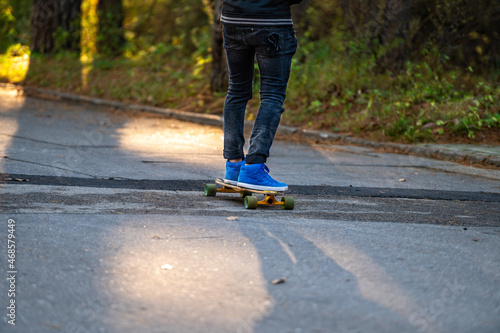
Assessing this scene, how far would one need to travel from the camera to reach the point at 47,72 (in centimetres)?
1797

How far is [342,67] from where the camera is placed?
1243cm

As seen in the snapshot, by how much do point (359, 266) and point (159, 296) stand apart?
1.04m

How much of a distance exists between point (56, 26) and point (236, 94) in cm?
1583

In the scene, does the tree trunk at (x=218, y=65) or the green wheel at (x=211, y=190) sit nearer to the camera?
the green wheel at (x=211, y=190)

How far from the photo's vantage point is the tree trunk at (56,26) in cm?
1934

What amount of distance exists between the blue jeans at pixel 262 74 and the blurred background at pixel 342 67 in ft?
16.5

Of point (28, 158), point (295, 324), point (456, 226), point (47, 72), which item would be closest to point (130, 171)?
point (28, 158)

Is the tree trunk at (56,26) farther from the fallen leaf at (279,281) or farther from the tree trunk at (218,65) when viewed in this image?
the fallen leaf at (279,281)

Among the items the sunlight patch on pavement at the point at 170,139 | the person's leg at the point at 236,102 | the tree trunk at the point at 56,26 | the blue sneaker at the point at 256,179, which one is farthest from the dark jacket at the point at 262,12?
the tree trunk at the point at 56,26

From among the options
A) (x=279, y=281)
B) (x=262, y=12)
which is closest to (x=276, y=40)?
(x=262, y=12)

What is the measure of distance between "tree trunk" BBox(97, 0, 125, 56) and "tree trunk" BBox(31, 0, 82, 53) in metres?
0.69

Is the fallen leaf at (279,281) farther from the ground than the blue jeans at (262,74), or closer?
closer

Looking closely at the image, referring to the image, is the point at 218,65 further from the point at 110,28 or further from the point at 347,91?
the point at 110,28

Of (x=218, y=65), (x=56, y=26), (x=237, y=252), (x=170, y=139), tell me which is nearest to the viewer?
(x=237, y=252)
